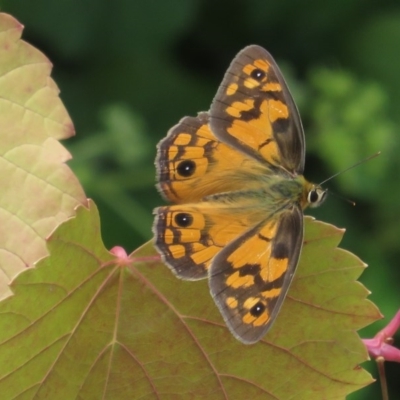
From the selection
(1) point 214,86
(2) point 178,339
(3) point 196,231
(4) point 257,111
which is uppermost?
(4) point 257,111

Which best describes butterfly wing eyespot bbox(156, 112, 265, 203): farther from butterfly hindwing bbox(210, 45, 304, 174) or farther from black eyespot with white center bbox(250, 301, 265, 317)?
black eyespot with white center bbox(250, 301, 265, 317)

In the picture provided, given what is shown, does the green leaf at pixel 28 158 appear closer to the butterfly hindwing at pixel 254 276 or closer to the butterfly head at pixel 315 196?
the butterfly hindwing at pixel 254 276

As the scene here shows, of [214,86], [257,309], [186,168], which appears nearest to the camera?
[257,309]

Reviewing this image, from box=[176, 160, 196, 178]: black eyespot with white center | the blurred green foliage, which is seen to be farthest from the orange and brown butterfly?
the blurred green foliage

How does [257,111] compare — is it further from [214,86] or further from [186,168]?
[214,86]

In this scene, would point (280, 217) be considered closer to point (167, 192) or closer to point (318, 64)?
point (167, 192)

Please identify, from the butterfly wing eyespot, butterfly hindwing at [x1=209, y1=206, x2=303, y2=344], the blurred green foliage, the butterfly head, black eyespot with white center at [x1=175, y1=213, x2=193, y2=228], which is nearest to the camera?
butterfly hindwing at [x1=209, y1=206, x2=303, y2=344]

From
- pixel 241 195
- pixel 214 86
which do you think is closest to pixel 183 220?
pixel 241 195

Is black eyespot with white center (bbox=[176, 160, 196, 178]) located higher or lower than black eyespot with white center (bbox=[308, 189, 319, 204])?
higher
